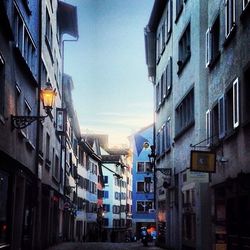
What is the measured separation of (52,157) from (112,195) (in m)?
80.9

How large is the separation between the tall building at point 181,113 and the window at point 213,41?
4.99 ft

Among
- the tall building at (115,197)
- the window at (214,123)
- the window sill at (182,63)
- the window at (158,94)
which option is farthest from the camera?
the tall building at (115,197)

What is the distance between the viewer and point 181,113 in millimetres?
29797

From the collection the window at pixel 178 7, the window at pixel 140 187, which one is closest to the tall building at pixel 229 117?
the window at pixel 178 7

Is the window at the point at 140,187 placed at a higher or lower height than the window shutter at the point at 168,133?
higher

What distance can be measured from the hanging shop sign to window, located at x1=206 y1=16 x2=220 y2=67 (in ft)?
12.7

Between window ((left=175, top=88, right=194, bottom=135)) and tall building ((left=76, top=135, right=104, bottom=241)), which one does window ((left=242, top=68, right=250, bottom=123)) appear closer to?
window ((left=175, top=88, right=194, bottom=135))

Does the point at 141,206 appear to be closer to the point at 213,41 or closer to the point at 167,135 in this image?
the point at 167,135

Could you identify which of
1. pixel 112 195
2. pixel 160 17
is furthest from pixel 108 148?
pixel 160 17

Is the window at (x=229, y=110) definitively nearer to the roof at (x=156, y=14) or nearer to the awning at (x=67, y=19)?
the roof at (x=156, y=14)

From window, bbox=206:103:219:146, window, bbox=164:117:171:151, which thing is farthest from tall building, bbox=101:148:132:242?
window, bbox=206:103:219:146

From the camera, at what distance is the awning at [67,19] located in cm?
4100

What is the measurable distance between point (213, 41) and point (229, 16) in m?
3.43

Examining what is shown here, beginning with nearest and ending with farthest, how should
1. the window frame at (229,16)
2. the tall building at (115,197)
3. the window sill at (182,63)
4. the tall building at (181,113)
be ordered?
the window frame at (229,16) → the tall building at (181,113) → the window sill at (182,63) → the tall building at (115,197)
